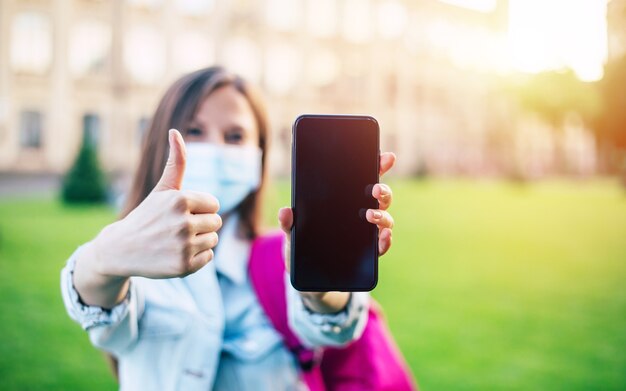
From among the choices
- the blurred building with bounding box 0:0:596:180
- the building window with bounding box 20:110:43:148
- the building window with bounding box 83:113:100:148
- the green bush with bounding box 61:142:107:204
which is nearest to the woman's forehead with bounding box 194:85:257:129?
the green bush with bounding box 61:142:107:204

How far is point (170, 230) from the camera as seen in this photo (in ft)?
2.33

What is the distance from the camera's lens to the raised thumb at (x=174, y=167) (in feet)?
2.36

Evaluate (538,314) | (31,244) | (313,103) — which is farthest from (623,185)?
(31,244)

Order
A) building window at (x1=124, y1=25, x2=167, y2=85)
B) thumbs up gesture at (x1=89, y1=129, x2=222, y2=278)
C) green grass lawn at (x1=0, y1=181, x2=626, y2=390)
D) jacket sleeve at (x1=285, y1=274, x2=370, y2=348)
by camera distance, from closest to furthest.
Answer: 1. thumbs up gesture at (x1=89, y1=129, x2=222, y2=278)
2. jacket sleeve at (x1=285, y1=274, x2=370, y2=348)
3. green grass lawn at (x1=0, y1=181, x2=626, y2=390)
4. building window at (x1=124, y1=25, x2=167, y2=85)

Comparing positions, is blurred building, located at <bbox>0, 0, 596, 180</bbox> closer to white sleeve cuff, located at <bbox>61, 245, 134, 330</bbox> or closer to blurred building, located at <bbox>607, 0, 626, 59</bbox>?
blurred building, located at <bbox>607, 0, 626, 59</bbox>

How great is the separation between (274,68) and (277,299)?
16.1 m

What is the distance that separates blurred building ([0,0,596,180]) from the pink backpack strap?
29.2 feet

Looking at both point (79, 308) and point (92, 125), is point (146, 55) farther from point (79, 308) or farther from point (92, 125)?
point (79, 308)

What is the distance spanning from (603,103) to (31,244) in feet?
21.0

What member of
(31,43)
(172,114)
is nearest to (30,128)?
(31,43)

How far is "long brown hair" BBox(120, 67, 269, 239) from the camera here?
117cm

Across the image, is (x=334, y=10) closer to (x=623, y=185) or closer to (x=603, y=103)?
(x=623, y=185)

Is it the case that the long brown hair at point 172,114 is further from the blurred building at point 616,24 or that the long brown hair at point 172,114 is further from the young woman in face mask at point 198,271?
the blurred building at point 616,24

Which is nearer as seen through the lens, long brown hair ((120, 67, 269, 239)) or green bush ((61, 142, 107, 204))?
long brown hair ((120, 67, 269, 239))
